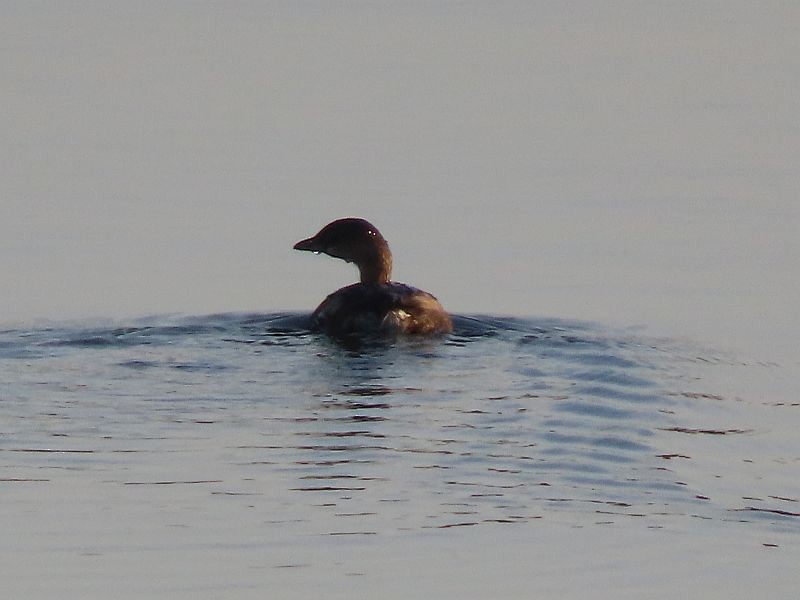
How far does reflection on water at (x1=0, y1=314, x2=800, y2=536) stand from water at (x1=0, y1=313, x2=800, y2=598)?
2 centimetres

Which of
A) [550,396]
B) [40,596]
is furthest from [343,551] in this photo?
[550,396]

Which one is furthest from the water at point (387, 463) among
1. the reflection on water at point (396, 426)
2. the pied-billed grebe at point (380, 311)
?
the pied-billed grebe at point (380, 311)

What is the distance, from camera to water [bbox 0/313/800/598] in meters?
7.14

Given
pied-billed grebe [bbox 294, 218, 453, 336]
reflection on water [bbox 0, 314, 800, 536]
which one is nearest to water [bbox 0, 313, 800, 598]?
reflection on water [bbox 0, 314, 800, 536]

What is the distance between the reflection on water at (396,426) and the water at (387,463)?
0.7 inches

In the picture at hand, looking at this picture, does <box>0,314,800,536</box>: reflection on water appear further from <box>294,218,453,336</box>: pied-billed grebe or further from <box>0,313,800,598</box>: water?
<box>294,218,453,336</box>: pied-billed grebe

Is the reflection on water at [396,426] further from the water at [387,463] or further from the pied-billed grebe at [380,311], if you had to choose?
the pied-billed grebe at [380,311]

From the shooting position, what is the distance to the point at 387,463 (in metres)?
8.66

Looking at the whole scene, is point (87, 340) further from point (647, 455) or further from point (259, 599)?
point (259, 599)

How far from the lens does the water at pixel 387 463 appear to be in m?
7.14

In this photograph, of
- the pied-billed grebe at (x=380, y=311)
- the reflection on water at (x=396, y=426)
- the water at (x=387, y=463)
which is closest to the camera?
the water at (x=387, y=463)

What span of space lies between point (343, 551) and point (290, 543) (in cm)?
22

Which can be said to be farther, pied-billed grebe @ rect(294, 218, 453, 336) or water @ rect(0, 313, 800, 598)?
pied-billed grebe @ rect(294, 218, 453, 336)

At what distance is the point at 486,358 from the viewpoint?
11477 millimetres
